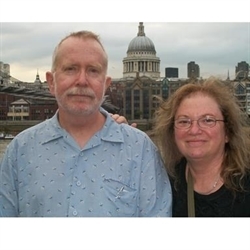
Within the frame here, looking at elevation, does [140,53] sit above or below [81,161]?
above

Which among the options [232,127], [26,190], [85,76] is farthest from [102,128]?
[232,127]

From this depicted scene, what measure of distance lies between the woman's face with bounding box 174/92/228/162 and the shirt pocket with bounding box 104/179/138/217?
21 cm

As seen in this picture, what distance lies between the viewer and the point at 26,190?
130 cm

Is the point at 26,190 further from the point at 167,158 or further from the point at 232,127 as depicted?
the point at 232,127

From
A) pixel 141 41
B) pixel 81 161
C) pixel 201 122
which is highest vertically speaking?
pixel 141 41

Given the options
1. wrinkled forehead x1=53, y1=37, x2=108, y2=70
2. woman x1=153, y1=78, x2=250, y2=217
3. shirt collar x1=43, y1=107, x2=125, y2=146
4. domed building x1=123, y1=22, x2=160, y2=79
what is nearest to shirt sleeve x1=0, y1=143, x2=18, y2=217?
shirt collar x1=43, y1=107, x2=125, y2=146

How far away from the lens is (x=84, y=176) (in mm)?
1284

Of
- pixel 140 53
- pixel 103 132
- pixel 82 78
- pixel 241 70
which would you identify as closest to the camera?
pixel 82 78

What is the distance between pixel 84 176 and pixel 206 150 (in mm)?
374

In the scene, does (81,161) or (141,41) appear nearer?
(81,161)

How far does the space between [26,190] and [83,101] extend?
0.32 metres

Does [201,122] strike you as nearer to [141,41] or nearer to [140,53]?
[141,41]

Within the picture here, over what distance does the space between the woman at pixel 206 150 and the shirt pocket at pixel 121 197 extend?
160 millimetres

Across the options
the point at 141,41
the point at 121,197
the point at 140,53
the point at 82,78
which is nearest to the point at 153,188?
the point at 121,197
